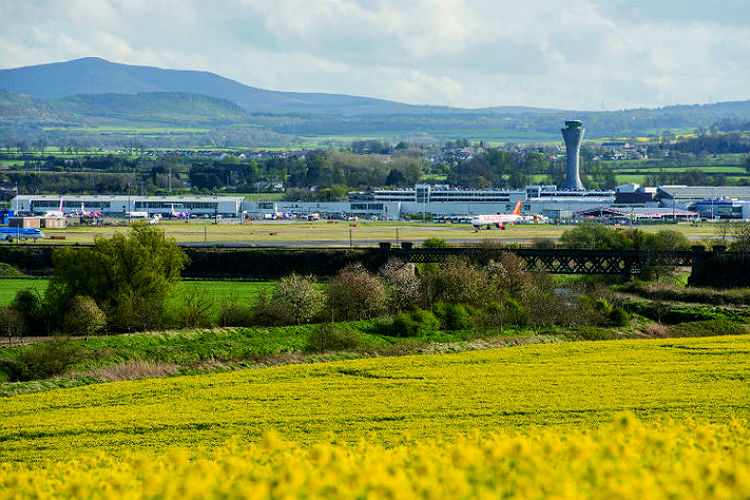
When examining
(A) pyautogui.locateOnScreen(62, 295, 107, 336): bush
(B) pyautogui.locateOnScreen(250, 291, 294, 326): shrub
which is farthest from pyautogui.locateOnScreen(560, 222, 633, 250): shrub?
(A) pyautogui.locateOnScreen(62, 295, 107, 336): bush

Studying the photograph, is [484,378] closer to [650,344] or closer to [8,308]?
[650,344]

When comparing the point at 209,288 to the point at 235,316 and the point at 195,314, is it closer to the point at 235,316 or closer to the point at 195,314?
the point at 235,316

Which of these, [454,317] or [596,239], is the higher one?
[596,239]

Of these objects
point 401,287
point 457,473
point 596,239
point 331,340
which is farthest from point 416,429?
point 596,239

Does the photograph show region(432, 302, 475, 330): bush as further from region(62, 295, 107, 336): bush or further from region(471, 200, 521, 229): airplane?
region(471, 200, 521, 229): airplane

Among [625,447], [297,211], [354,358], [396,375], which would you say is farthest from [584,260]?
[297,211]

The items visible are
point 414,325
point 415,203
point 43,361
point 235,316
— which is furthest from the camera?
point 415,203
